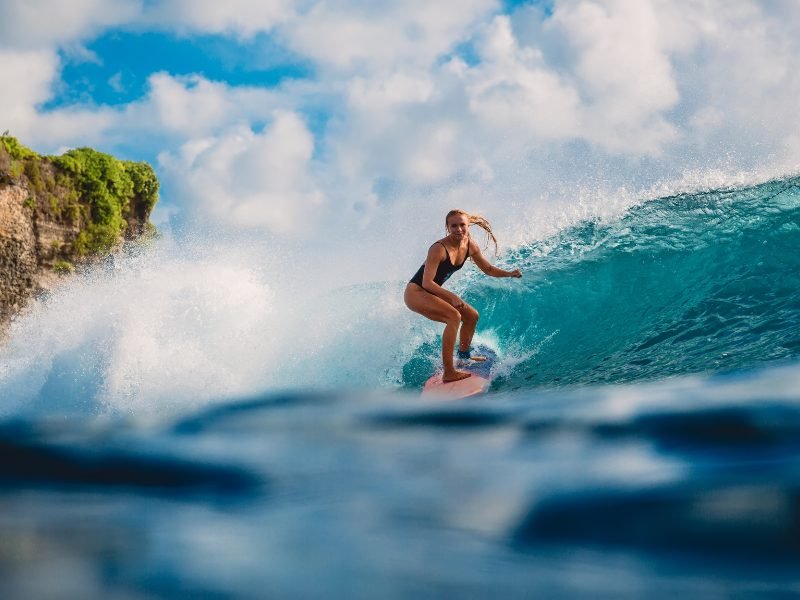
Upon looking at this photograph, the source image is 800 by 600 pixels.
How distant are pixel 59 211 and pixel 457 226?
1488 cm

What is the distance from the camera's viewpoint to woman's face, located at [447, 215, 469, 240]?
5867mm

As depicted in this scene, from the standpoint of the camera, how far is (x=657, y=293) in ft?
25.1

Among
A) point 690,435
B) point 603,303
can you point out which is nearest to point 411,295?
point 603,303

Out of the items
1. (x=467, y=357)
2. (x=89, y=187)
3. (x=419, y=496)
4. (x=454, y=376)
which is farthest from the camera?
(x=89, y=187)

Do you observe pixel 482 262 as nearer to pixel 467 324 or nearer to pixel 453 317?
pixel 467 324

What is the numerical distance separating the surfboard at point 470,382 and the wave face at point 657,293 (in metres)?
0.20

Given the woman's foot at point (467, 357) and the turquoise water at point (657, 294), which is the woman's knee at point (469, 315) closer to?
the woman's foot at point (467, 357)

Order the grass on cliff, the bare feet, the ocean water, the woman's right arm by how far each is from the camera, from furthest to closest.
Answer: the grass on cliff
the woman's right arm
the bare feet
the ocean water

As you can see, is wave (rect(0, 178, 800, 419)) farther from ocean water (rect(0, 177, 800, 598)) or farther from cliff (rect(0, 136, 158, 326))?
cliff (rect(0, 136, 158, 326))

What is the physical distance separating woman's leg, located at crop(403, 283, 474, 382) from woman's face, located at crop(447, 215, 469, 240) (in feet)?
1.96

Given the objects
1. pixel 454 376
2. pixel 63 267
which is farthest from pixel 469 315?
pixel 63 267

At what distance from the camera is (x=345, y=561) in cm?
126

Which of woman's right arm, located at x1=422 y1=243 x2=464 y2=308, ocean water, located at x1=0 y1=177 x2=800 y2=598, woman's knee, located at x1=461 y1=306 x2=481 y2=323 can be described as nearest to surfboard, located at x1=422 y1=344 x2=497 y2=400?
woman's knee, located at x1=461 y1=306 x2=481 y2=323

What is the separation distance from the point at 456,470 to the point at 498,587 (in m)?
0.58
